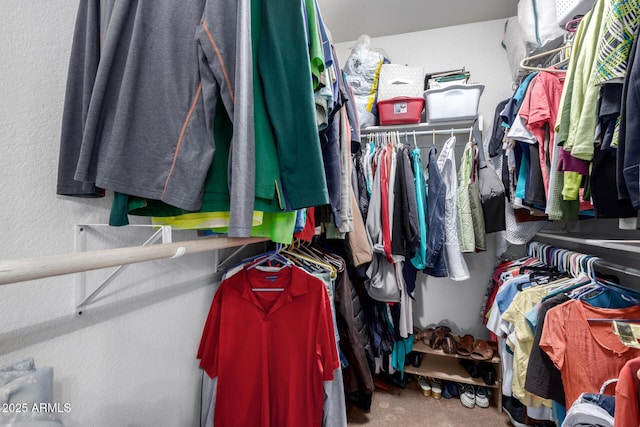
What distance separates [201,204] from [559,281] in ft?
4.94

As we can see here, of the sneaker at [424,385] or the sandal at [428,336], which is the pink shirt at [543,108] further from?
the sneaker at [424,385]

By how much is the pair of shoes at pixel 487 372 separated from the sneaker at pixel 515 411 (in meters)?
0.12

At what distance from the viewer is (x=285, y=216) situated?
0.76 meters

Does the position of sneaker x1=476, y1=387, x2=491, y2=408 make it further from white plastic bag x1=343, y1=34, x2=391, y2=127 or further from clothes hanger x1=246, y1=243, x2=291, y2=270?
white plastic bag x1=343, y1=34, x2=391, y2=127

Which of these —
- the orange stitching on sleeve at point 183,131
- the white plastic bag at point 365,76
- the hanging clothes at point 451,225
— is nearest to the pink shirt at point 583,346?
the hanging clothes at point 451,225

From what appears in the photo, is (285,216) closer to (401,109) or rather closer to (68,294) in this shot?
(68,294)

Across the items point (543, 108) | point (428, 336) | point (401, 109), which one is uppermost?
point (401, 109)

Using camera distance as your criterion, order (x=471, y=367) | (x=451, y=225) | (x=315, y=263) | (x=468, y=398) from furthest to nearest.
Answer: (x=471, y=367) < (x=468, y=398) < (x=451, y=225) < (x=315, y=263)

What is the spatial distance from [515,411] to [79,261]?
Result: 2129 mm

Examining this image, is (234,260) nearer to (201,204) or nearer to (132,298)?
(132,298)

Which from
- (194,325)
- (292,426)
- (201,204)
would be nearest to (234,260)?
(194,325)

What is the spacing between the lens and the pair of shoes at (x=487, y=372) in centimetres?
176

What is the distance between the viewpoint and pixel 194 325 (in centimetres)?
110

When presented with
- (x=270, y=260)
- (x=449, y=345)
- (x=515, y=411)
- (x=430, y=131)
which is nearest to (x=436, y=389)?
(x=449, y=345)
